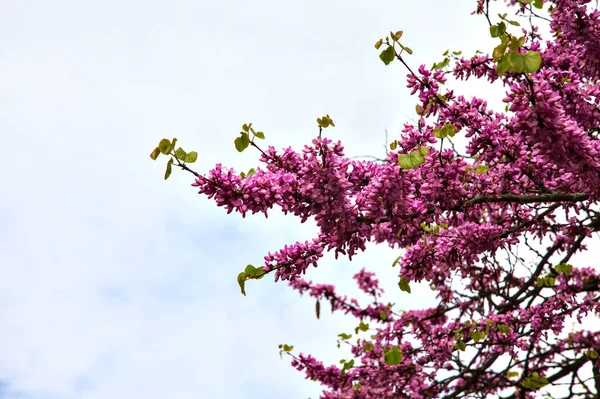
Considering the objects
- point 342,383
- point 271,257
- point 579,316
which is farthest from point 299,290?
point 271,257

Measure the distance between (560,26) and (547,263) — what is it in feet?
9.63

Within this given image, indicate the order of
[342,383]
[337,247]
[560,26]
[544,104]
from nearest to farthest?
[544,104] < [337,247] < [560,26] < [342,383]

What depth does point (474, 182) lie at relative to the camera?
12.9ft

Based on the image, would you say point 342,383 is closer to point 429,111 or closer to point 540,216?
point 540,216

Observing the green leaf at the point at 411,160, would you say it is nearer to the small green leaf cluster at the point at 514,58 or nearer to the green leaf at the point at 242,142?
the small green leaf cluster at the point at 514,58

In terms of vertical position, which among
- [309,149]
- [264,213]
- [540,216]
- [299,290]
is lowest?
[264,213]

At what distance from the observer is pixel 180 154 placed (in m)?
3.10

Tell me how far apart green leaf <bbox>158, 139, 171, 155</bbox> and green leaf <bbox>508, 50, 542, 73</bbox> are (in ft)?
6.29

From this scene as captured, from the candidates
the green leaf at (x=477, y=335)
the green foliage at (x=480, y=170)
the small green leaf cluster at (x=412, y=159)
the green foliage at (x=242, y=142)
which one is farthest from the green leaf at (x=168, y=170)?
the green leaf at (x=477, y=335)

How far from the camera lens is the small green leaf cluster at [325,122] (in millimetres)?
3062

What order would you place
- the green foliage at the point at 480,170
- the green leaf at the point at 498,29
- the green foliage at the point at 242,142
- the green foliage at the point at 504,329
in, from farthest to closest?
the green foliage at the point at 504,329 < the green foliage at the point at 480,170 < the green foliage at the point at 242,142 < the green leaf at the point at 498,29

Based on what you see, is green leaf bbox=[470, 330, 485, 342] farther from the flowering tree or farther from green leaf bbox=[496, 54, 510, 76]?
green leaf bbox=[496, 54, 510, 76]

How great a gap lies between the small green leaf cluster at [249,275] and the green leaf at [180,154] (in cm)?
94

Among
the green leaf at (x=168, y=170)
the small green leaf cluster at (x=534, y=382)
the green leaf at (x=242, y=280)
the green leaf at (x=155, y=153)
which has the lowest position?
the small green leaf cluster at (x=534, y=382)
